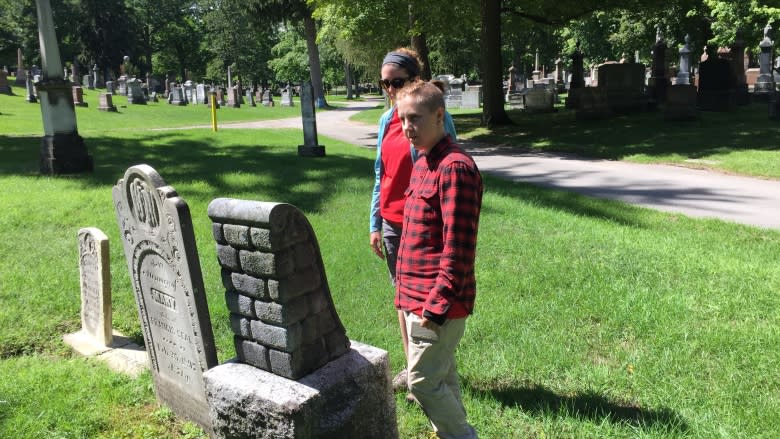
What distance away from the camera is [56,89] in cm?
1113

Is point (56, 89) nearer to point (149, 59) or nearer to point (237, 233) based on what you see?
point (237, 233)

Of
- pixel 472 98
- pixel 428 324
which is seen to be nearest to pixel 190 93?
pixel 472 98

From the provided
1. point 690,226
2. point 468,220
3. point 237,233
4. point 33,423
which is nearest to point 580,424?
point 468,220

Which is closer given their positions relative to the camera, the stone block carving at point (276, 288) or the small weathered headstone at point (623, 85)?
the stone block carving at point (276, 288)

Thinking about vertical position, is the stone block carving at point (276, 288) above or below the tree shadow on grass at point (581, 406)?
above

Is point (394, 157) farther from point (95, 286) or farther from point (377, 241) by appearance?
point (95, 286)

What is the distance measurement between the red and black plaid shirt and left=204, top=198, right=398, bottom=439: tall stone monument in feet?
1.31

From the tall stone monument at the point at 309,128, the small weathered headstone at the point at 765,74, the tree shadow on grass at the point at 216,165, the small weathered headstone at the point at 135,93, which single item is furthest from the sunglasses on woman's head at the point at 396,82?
the small weathered headstone at the point at 135,93

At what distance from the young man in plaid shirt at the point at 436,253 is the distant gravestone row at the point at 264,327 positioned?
332 millimetres

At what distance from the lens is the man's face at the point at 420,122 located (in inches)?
97.1

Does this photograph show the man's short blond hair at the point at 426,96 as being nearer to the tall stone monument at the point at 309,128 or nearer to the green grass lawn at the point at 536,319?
the green grass lawn at the point at 536,319

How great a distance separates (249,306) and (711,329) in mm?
3171

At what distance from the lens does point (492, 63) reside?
66.7 ft

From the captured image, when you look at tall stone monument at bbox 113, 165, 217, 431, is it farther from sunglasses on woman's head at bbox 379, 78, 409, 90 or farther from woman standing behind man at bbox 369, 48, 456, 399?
sunglasses on woman's head at bbox 379, 78, 409, 90
